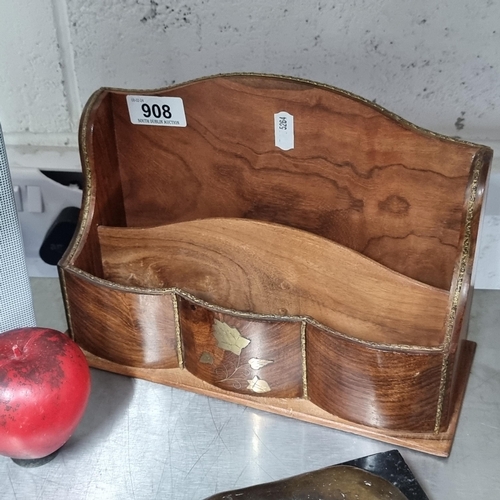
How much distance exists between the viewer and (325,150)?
72 cm

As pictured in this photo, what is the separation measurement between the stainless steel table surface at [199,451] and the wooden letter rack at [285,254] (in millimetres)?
16

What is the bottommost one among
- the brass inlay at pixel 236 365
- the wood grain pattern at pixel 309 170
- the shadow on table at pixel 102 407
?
the shadow on table at pixel 102 407

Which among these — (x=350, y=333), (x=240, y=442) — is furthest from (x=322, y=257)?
(x=240, y=442)

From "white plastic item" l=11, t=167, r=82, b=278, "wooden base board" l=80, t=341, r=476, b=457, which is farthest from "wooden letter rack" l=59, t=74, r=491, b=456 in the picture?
"white plastic item" l=11, t=167, r=82, b=278

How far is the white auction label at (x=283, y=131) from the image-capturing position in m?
0.71

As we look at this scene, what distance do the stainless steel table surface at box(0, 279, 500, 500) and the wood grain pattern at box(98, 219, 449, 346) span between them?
0.10 meters

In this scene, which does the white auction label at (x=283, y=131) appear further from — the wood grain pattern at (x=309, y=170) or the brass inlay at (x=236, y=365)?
the brass inlay at (x=236, y=365)

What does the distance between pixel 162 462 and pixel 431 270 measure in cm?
34

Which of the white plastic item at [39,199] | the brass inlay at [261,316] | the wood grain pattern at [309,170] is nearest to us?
the brass inlay at [261,316]

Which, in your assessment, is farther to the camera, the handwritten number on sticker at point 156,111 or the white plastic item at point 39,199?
the white plastic item at point 39,199

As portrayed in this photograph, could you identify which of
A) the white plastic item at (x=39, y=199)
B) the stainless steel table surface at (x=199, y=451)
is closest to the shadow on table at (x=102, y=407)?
the stainless steel table surface at (x=199, y=451)

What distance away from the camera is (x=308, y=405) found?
680 mm

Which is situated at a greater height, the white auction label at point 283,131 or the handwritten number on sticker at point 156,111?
the handwritten number on sticker at point 156,111

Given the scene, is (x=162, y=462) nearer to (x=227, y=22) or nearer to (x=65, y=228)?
(x=65, y=228)
